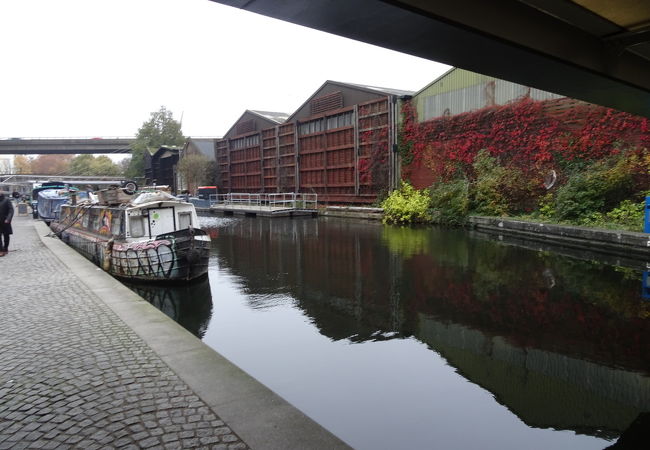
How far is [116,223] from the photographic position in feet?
36.9

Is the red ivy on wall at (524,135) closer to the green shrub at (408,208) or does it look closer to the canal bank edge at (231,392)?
the green shrub at (408,208)

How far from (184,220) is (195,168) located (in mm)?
31975

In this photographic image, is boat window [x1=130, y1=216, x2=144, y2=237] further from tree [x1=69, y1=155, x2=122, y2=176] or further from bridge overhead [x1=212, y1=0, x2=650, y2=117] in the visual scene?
tree [x1=69, y1=155, x2=122, y2=176]

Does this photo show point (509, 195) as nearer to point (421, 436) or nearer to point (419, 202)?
point (419, 202)

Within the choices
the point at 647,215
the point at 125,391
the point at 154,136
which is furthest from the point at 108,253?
the point at 154,136

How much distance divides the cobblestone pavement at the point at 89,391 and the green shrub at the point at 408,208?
1668 centimetres

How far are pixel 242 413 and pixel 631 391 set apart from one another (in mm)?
3828

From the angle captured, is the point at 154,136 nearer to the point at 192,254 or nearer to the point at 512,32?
the point at 192,254

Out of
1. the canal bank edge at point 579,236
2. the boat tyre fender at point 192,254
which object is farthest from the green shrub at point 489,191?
the boat tyre fender at point 192,254

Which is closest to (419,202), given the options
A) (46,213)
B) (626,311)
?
(626,311)

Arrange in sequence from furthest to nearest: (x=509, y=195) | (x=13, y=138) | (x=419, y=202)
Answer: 1. (x=13, y=138)
2. (x=419, y=202)
3. (x=509, y=195)

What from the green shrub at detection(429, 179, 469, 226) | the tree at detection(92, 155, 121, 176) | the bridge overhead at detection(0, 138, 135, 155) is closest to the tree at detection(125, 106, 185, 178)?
the bridge overhead at detection(0, 138, 135, 155)

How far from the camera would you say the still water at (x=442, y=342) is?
4.05m

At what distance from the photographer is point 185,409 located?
10.8 ft
